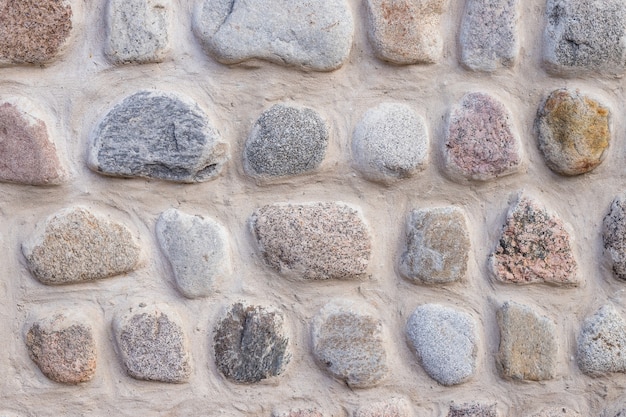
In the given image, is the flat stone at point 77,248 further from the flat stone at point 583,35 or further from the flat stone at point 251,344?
the flat stone at point 583,35

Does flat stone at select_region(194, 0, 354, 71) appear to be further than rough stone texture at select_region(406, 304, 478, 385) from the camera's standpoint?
No

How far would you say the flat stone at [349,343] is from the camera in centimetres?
120

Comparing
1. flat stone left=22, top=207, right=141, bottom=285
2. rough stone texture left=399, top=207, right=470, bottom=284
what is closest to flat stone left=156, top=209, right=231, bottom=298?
flat stone left=22, top=207, right=141, bottom=285

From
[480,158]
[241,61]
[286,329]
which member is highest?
[241,61]

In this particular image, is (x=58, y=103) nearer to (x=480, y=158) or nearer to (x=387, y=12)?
(x=387, y=12)

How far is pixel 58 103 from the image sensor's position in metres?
1.13

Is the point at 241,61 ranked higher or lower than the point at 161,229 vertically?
higher

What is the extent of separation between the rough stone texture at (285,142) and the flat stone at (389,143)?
66 millimetres

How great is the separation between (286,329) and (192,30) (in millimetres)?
518

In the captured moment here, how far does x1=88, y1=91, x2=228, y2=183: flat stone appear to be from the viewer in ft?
3.67

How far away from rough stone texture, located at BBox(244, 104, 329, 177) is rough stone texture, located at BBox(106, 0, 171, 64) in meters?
0.20

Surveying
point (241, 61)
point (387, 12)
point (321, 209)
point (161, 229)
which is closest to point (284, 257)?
point (321, 209)

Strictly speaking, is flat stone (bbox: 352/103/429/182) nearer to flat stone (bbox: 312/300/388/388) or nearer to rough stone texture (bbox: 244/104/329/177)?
rough stone texture (bbox: 244/104/329/177)

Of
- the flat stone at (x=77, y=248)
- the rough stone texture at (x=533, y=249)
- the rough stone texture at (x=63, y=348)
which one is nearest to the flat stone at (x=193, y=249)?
the flat stone at (x=77, y=248)
